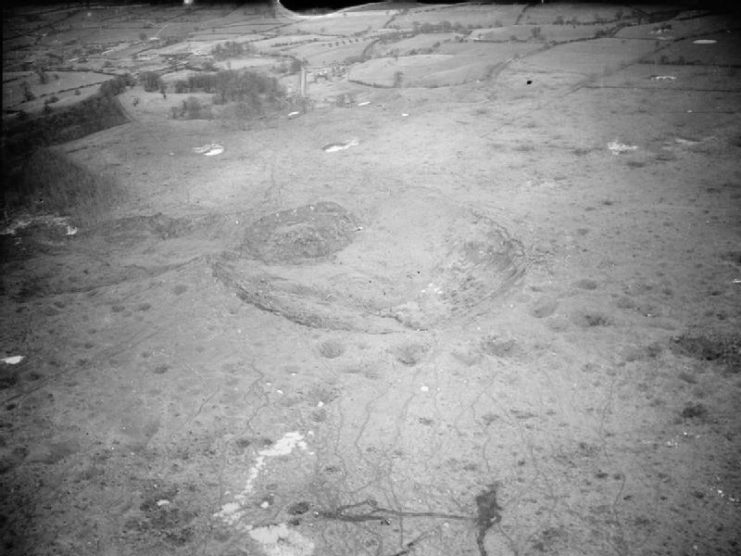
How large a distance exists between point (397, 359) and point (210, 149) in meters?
4.03

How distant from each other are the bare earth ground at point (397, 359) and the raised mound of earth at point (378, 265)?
0.02m

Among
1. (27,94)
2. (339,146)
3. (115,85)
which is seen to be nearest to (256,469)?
(339,146)

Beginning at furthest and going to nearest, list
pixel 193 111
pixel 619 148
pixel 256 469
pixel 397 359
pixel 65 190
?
pixel 193 111
pixel 65 190
pixel 619 148
pixel 397 359
pixel 256 469

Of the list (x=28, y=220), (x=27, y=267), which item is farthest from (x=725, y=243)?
(x=28, y=220)

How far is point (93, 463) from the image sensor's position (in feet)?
7.84

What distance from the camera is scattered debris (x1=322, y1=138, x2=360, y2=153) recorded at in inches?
221

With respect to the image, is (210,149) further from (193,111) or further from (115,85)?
(115,85)

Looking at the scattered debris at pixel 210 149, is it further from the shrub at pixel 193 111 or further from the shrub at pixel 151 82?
the shrub at pixel 151 82

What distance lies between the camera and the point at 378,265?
12.0 feet

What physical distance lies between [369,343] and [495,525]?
1230 millimetres

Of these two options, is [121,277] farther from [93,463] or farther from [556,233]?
[556,233]

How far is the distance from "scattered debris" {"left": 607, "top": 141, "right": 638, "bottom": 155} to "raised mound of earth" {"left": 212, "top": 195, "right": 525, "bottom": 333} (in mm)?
1693

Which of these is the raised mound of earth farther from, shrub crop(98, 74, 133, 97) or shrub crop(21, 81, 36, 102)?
shrub crop(21, 81, 36, 102)

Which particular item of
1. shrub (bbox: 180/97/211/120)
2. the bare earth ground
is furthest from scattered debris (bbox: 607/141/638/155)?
shrub (bbox: 180/97/211/120)
